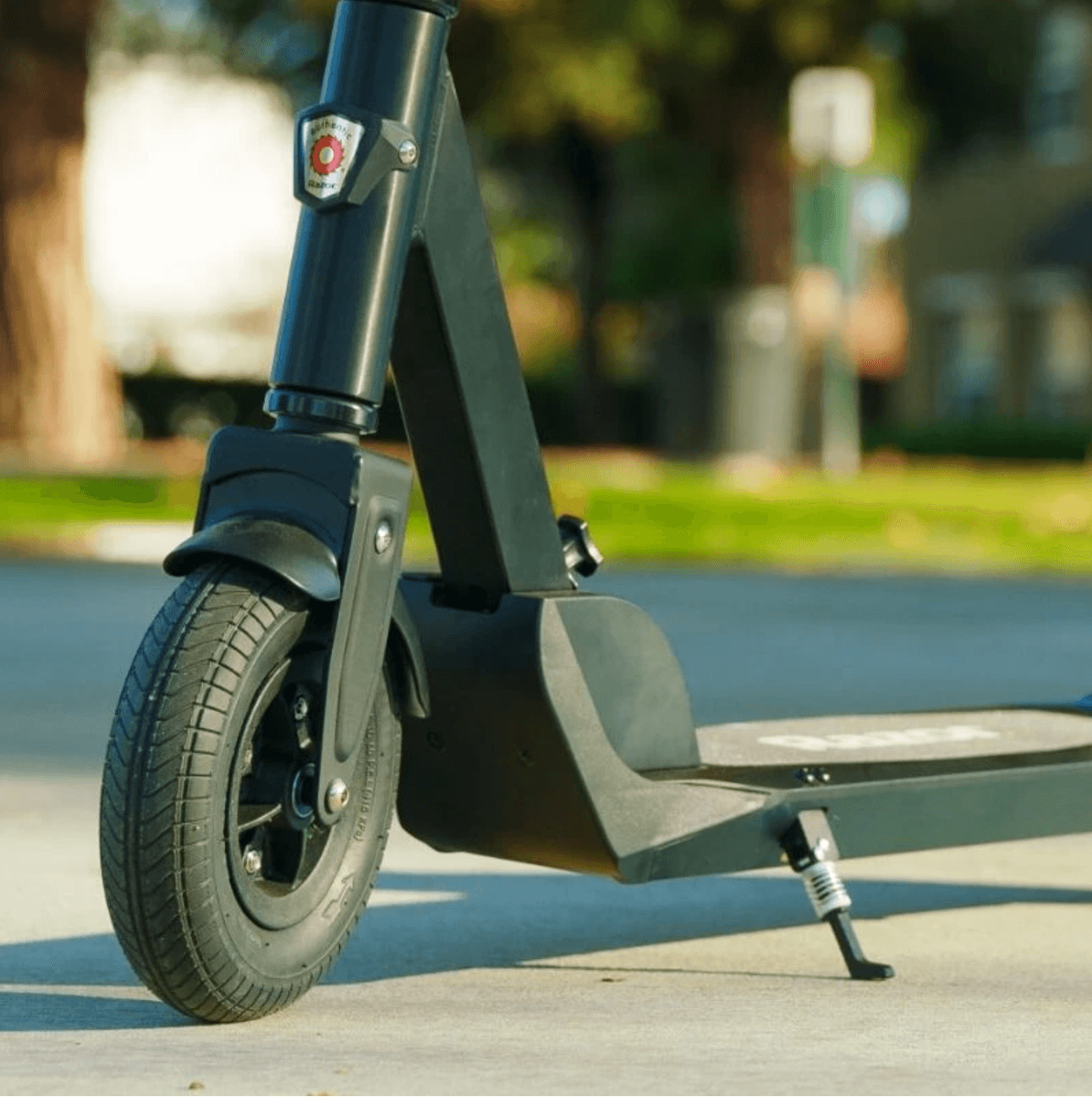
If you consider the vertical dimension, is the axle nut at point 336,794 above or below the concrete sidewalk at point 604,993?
above

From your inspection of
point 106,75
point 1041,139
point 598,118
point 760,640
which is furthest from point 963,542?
point 106,75

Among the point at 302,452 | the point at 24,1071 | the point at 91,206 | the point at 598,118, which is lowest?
the point at 24,1071

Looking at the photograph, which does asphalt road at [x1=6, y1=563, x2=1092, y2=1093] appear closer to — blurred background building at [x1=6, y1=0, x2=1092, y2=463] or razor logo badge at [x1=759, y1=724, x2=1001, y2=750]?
razor logo badge at [x1=759, y1=724, x2=1001, y2=750]

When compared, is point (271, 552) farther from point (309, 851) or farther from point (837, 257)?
point (837, 257)

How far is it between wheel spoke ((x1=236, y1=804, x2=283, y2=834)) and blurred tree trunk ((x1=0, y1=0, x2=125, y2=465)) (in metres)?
17.5

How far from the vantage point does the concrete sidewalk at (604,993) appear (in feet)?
14.5

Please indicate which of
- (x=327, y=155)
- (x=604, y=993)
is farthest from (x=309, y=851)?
(x=327, y=155)

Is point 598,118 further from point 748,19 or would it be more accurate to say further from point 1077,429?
point 1077,429

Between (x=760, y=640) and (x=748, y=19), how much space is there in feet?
52.5

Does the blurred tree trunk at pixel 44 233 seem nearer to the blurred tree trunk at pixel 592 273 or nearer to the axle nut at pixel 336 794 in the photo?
the blurred tree trunk at pixel 592 273

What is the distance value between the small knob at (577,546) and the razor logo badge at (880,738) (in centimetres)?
65

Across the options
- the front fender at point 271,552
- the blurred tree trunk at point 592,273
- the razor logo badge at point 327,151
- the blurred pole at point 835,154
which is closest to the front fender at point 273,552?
the front fender at point 271,552

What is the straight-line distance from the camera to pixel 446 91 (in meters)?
4.90

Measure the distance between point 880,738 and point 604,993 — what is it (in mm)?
920
